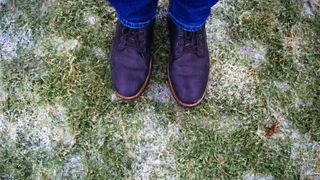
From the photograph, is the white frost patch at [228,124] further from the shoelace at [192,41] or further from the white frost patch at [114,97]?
the white frost patch at [114,97]

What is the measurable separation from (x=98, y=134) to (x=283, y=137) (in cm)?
76

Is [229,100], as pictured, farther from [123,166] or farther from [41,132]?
[41,132]

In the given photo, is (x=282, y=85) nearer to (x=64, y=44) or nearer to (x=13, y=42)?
(x=64, y=44)

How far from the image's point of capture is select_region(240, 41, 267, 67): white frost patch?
72.2 inches

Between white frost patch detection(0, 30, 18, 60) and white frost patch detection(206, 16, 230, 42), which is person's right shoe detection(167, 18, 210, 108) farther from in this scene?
white frost patch detection(0, 30, 18, 60)

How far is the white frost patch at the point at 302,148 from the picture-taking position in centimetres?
170

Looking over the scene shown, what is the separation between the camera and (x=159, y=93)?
5.77 feet

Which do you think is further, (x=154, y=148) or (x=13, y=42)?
(x=13, y=42)

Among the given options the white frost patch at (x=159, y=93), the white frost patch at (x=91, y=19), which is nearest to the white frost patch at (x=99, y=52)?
the white frost patch at (x=91, y=19)

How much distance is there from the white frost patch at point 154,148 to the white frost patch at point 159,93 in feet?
0.21

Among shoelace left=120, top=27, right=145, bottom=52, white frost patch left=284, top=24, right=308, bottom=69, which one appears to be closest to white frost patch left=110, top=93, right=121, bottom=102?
shoelace left=120, top=27, right=145, bottom=52

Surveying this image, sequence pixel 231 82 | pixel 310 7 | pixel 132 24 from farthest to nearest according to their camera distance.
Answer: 1. pixel 310 7
2. pixel 231 82
3. pixel 132 24

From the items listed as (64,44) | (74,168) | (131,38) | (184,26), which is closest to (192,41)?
(184,26)

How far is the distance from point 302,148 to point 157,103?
0.62m
